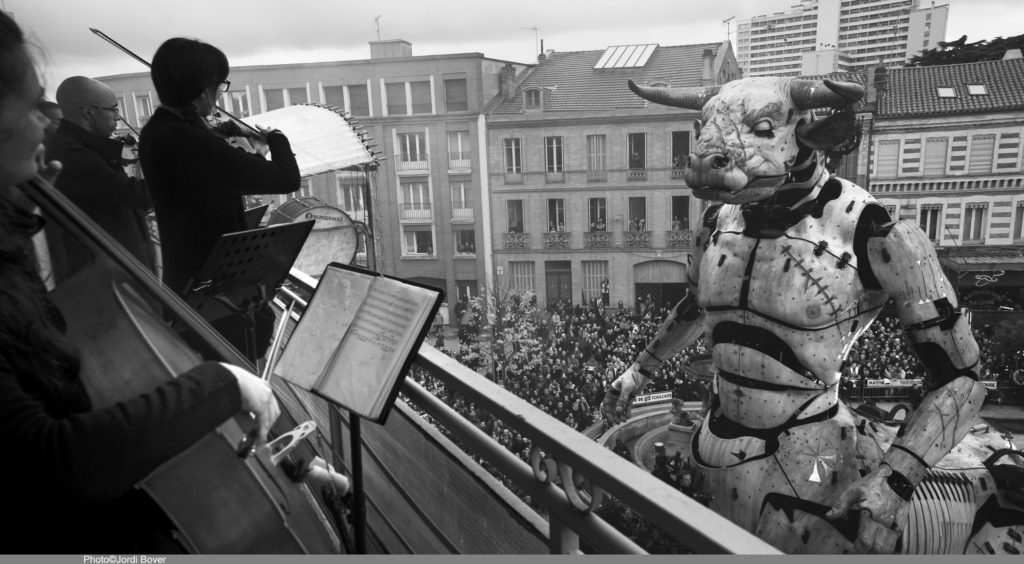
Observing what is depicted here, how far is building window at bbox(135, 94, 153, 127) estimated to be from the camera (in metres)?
3.72

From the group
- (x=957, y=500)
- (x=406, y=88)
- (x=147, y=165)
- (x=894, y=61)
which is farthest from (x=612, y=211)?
(x=147, y=165)

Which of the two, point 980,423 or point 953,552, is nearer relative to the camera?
point 953,552

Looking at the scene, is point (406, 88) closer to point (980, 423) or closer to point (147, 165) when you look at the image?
point (147, 165)

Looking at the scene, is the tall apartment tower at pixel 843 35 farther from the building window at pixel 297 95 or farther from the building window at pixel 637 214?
the building window at pixel 297 95

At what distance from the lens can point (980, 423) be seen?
143 centimetres

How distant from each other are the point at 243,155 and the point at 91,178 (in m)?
0.58

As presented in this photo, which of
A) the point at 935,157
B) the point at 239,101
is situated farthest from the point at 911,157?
the point at 239,101

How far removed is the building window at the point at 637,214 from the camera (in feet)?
8.96

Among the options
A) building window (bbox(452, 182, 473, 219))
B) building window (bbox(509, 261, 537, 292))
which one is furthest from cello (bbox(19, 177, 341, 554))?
building window (bbox(452, 182, 473, 219))

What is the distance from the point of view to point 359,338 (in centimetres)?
90

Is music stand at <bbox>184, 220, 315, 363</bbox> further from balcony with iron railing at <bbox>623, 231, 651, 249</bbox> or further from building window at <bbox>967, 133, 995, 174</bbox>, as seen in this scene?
building window at <bbox>967, 133, 995, 174</bbox>

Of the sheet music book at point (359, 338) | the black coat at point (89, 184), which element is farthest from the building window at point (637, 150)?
the sheet music book at point (359, 338)

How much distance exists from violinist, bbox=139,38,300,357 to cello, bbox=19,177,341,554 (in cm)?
49

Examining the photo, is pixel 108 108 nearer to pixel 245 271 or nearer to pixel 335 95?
pixel 245 271
